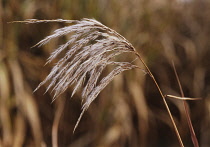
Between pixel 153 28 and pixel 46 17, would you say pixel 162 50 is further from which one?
pixel 46 17

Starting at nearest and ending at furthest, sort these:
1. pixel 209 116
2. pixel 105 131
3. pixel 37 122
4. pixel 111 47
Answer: pixel 111 47, pixel 37 122, pixel 105 131, pixel 209 116

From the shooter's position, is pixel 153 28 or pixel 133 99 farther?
pixel 153 28

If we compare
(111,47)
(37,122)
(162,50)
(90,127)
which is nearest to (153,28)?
(162,50)

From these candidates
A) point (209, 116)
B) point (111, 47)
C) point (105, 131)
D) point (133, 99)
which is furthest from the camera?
point (209, 116)

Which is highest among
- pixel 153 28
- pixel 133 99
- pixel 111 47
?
pixel 111 47

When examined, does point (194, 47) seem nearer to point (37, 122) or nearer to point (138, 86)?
point (138, 86)

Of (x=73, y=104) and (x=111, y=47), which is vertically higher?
(x=111, y=47)
